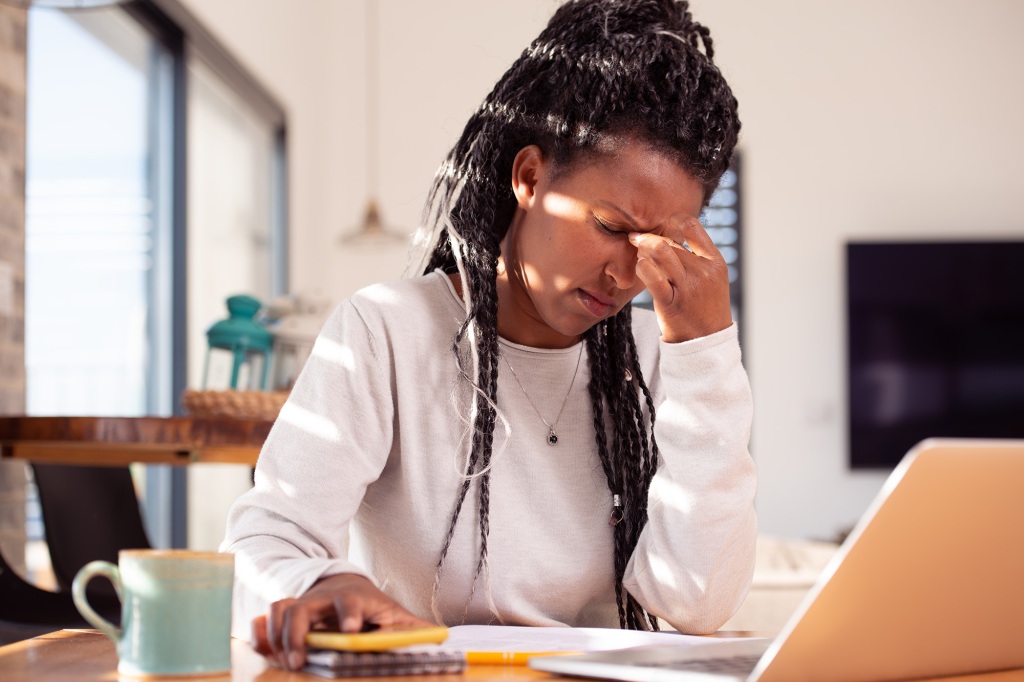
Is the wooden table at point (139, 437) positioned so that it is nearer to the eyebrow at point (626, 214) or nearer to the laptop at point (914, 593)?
the eyebrow at point (626, 214)

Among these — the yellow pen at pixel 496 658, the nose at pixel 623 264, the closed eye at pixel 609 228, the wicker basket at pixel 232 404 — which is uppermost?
the closed eye at pixel 609 228

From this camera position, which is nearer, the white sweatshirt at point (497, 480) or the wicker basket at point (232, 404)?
the white sweatshirt at point (497, 480)

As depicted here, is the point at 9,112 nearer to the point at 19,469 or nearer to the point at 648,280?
the point at 19,469

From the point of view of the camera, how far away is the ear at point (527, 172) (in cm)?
120

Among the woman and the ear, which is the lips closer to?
the woman

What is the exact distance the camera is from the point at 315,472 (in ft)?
3.32

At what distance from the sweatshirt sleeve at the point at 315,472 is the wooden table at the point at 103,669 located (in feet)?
0.21

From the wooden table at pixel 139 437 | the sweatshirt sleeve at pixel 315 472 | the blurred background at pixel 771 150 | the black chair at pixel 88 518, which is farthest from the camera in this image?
the blurred background at pixel 771 150

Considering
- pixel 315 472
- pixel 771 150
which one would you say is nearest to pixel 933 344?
pixel 771 150

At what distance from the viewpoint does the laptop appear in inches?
24.1

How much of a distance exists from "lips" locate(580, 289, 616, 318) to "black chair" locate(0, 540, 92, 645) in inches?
42.6

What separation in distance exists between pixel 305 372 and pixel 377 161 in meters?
4.69

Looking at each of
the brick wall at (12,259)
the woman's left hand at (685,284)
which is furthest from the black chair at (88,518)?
the woman's left hand at (685,284)

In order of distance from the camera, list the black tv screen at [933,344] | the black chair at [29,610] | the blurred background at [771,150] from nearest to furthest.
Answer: the black chair at [29,610], the blurred background at [771,150], the black tv screen at [933,344]
